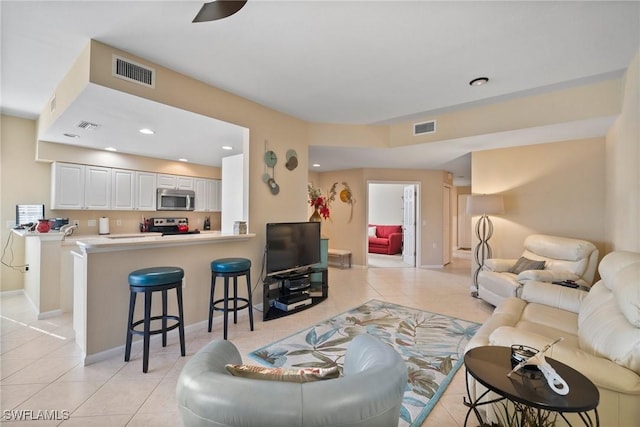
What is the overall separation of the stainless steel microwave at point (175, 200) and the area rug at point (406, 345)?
4.14 meters

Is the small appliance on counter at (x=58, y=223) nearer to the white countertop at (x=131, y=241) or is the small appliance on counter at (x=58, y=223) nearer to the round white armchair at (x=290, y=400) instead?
the white countertop at (x=131, y=241)

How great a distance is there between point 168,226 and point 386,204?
272 inches

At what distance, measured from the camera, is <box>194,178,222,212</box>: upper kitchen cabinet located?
6176mm

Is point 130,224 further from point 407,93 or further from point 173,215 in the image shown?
point 407,93

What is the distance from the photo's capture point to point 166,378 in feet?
7.16

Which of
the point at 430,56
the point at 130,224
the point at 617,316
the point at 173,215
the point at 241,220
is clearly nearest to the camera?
the point at 617,316

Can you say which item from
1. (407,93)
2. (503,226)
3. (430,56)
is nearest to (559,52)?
(430,56)

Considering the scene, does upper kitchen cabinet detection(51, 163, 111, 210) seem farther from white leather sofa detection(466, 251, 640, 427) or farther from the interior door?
the interior door

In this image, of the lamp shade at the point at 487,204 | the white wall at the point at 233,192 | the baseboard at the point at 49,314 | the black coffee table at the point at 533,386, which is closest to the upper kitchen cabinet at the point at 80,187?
the baseboard at the point at 49,314

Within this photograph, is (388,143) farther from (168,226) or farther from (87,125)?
(168,226)

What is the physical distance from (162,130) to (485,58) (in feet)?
12.4

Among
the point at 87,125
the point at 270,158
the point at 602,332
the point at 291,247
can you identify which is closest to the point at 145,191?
the point at 87,125

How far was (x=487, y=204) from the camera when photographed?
4.35 m

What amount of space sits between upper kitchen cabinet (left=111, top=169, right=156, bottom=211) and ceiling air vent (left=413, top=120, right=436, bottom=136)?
16.4ft
